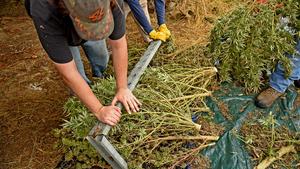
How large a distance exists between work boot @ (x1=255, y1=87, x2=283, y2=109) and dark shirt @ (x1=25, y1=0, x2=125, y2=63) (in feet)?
4.95

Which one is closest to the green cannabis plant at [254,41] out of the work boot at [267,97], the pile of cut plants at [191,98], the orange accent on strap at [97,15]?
the pile of cut plants at [191,98]

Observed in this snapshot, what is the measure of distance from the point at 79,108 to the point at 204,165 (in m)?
1.01

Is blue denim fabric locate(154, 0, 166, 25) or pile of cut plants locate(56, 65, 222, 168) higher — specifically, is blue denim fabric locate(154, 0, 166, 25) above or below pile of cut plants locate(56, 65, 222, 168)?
above

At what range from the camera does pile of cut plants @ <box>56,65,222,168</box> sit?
2326mm

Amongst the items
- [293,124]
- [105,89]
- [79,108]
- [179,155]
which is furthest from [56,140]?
[293,124]

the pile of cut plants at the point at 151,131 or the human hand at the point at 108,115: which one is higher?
the human hand at the point at 108,115

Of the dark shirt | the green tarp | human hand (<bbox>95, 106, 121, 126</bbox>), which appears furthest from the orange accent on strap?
the green tarp

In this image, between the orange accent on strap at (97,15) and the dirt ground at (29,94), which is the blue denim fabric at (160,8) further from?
the orange accent on strap at (97,15)

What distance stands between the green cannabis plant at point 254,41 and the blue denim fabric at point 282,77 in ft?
0.23

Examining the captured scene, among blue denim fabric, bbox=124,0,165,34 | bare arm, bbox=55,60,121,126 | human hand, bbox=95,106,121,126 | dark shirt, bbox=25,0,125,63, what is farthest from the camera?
blue denim fabric, bbox=124,0,165,34

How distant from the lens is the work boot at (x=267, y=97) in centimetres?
280

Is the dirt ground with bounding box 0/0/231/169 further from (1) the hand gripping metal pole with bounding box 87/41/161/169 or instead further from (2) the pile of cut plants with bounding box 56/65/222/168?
(1) the hand gripping metal pole with bounding box 87/41/161/169

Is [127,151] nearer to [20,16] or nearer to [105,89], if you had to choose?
[105,89]

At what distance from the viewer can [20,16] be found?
175 inches
